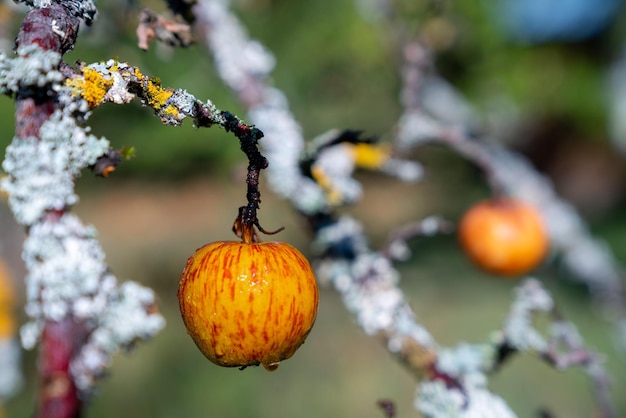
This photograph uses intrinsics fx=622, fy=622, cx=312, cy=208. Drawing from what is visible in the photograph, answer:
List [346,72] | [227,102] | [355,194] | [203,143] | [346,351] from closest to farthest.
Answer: [355,194] → [346,351] → [346,72] → [227,102] → [203,143]

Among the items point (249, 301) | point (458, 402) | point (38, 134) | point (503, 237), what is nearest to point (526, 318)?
point (458, 402)

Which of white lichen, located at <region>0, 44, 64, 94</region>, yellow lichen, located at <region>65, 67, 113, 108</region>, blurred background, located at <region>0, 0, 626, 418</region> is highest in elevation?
blurred background, located at <region>0, 0, 626, 418</region>

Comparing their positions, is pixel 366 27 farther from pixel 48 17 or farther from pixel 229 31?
pixel 48 17

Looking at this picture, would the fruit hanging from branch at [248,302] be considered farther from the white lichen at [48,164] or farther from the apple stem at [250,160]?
the white lichen at [48,164]

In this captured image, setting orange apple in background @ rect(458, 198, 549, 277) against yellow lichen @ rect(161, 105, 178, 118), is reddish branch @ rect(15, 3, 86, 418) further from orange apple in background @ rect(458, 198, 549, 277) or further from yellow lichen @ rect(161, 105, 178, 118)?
orange apple in background @ rect(458, 198, 549, 277)

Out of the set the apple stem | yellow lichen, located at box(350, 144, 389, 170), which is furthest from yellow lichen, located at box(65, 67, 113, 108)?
yellow lichen, located at box(350, 144, 389, 170)

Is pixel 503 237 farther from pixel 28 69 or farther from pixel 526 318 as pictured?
pixel 28 69

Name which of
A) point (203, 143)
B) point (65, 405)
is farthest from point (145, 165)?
point (65, 405)
